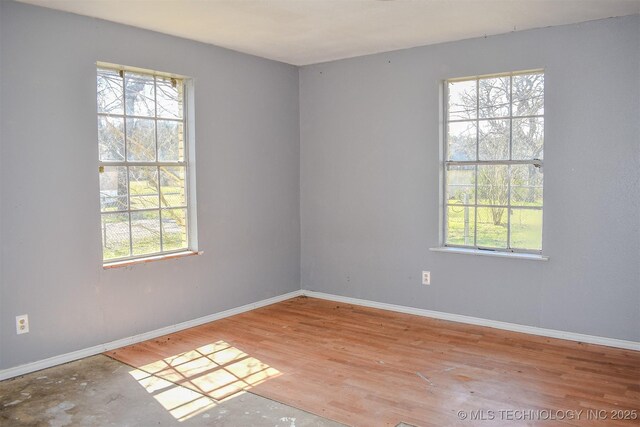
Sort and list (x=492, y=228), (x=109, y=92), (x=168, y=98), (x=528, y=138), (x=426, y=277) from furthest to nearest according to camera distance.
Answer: (x=426, y=277) → (x=492, y=228) → (x=168, y=98) → (x=528, y=138) → (x=109, y=92)

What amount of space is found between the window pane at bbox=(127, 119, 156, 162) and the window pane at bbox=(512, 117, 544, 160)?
307 centimetres

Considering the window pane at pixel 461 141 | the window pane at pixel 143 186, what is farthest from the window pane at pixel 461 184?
the window pane at pixel 143 186

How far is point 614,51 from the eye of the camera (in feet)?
13.5

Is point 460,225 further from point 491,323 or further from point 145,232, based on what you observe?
point 145,232

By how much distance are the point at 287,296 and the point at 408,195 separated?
1742 millimetres

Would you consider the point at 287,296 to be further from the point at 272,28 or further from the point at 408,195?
the point at 272,28

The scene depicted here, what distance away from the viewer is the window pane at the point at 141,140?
4398 mm

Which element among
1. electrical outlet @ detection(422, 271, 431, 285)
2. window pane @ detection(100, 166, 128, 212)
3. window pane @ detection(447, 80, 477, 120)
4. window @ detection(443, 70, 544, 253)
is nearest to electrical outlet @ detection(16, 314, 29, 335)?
window pane @ detection(100, 166, 128, 212)

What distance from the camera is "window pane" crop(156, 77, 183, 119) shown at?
15.2 ft

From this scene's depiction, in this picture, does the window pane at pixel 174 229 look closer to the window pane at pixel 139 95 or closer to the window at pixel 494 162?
the window pane at pixel 139 95

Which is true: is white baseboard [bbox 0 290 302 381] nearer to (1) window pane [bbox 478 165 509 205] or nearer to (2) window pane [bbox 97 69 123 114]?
(2) window pane [bbox 97 69 123 114]

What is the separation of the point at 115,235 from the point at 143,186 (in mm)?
466

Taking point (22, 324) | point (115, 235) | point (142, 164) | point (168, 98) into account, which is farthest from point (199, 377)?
point (168, 98)

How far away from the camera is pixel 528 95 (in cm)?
456
